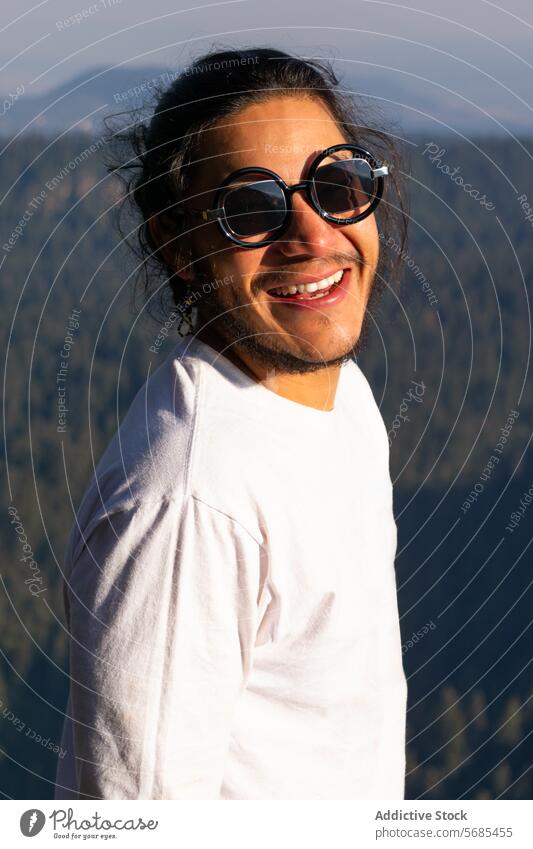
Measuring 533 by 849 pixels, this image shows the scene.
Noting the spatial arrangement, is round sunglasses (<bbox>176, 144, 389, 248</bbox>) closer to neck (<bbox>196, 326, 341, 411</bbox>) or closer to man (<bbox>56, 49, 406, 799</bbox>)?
man (<bbox>56, 49, 406, 799</bbox>)

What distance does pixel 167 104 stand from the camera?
1438 millimetres

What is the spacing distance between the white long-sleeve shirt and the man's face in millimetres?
66

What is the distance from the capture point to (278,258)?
137cm

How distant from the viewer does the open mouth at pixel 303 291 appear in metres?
1.39

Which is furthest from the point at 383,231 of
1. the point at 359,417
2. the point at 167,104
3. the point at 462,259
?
the point at 462,259

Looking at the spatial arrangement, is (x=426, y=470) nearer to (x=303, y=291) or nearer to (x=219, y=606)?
(x=303, y=291)

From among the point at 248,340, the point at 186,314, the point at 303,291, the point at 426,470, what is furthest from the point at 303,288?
the point at 426,470

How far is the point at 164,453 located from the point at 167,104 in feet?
1.72

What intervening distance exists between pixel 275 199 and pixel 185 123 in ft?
0.55

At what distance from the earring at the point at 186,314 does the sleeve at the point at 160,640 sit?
0.41 metres

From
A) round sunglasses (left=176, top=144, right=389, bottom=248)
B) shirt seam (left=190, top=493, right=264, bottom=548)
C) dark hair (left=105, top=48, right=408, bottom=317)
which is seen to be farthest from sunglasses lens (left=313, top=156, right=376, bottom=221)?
shirt seam (left=190, top=493, right=264, bottom=548)

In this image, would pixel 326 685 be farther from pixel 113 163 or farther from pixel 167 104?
pixel 113 163

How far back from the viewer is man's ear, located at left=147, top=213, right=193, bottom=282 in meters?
1.47

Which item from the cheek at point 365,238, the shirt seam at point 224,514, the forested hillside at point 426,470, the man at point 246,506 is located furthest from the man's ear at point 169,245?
the forested hillside at point 426,470
